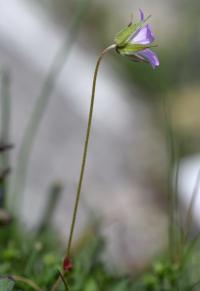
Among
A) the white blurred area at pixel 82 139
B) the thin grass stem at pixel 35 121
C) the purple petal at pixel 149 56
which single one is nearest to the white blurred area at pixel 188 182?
the white blurred area at pixel 82 139

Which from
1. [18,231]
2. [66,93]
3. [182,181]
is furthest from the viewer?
[66,93]

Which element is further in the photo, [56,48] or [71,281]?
[56,48]

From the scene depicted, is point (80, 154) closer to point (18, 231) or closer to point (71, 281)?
point (18, 231)

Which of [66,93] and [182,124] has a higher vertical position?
[66,93]

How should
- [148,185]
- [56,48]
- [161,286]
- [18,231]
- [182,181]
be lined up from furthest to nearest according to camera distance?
[56,48], [148,185], [182,181], [18,231], [161,286]

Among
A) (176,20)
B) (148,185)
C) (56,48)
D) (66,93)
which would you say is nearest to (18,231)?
(148,185)
